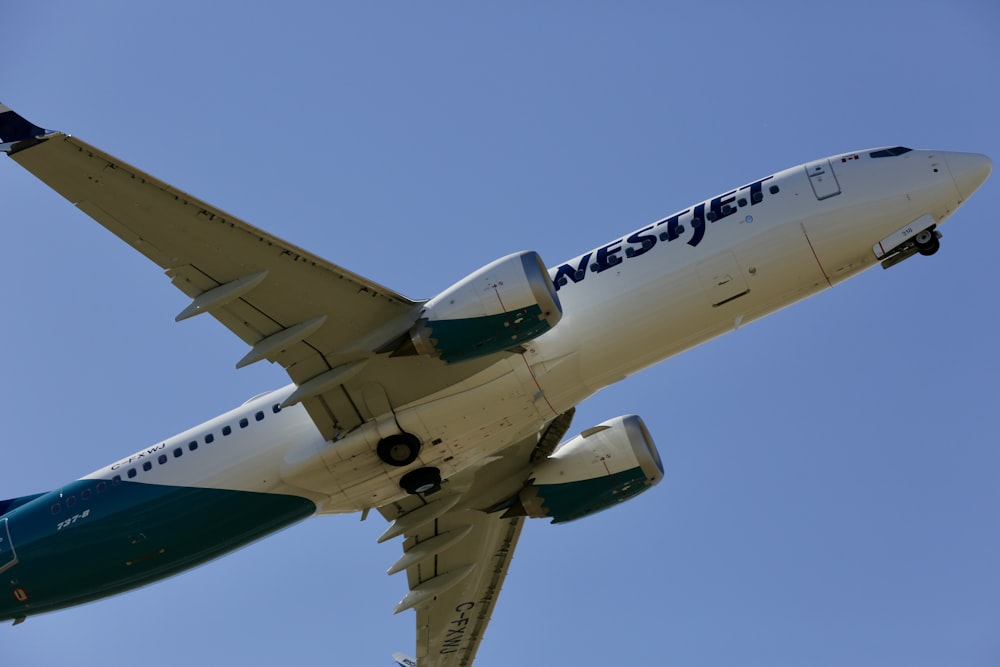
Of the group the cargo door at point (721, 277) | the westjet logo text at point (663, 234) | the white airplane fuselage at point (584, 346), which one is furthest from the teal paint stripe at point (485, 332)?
the cargo door at point (721, 277)

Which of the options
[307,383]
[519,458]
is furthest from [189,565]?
[519,458]

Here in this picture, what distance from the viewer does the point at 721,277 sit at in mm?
34281

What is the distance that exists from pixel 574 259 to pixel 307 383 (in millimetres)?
8135

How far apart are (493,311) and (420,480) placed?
6.51 metres

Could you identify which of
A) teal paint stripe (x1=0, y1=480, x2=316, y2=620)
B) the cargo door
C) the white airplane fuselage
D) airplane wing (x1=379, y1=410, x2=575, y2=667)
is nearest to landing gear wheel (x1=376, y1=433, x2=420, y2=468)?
the white airplane fuselage

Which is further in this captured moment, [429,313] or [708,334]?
[708,334]

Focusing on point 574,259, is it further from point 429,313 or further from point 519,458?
point 519,458

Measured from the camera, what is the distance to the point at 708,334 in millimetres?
35062

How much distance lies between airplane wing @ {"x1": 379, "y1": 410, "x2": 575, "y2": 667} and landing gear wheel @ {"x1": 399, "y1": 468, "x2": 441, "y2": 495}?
3.85 metres

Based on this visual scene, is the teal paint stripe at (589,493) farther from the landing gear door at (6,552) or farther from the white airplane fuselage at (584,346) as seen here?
A: the landing gear door at (6,552)

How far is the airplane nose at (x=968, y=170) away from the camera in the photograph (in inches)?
1388

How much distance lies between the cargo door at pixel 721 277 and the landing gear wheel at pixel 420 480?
916 cm

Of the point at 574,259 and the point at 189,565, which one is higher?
the point at 574,259

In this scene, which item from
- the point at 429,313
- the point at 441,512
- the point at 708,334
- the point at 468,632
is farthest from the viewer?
the point at 468,632
